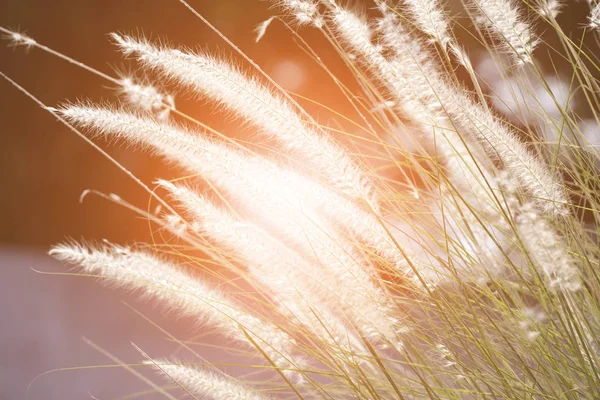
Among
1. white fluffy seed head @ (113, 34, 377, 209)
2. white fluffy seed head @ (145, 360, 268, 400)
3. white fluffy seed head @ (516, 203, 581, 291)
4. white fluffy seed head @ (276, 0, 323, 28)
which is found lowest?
white fluffy seed head @ (145, 360, 268, 400)

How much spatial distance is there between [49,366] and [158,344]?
0.26 metres

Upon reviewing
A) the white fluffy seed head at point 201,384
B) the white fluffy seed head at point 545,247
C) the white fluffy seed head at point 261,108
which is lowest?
the white fluffy seed head at point 201,384

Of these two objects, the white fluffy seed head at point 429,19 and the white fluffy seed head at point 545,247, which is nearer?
the white fluffy seed head at point 545,247

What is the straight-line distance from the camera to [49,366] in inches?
50.4

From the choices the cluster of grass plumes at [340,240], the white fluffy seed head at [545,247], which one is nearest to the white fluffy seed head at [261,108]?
the cluster of grass plumes at [340,240]

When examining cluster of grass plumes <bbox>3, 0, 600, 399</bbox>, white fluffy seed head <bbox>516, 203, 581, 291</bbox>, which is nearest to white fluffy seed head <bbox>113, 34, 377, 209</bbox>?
cluster of grass plumes <bbox>3, 0, 600, 399</bbox>

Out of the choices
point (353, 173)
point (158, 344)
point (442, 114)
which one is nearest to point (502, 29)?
point (442, 114)

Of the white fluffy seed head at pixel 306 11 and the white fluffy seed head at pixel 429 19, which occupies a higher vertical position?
the white fluffy seed head at pixel 306 11

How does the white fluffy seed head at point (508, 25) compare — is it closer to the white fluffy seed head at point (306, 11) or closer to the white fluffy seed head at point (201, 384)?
the white fluffy seed head at point (306, 11)

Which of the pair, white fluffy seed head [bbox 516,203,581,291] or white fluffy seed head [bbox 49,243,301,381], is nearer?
white fluffy seed head [bbox 516,203,581,291]

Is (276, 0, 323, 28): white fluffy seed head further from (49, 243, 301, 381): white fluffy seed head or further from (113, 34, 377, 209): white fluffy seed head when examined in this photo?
(49, 243, 301, 381): white fluffy seed head

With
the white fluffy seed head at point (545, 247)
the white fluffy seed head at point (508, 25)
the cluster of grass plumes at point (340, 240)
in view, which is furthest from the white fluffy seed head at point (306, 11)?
the white fluffy seed head at point (545, 247)

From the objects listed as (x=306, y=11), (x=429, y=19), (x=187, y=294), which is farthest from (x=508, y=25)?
(x=187, y=294)

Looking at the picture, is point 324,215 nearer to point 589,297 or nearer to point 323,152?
point 323,152
